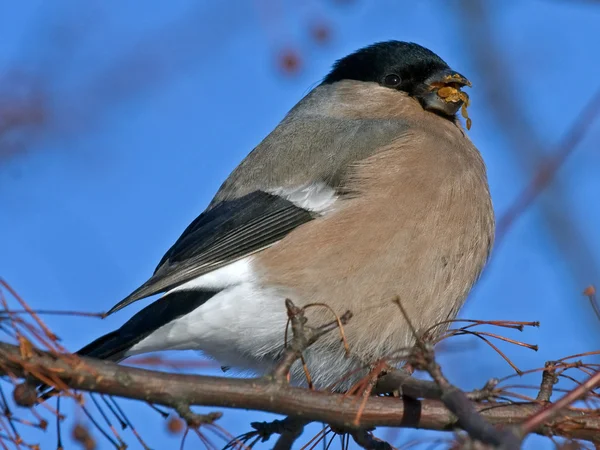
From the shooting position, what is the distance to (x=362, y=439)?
3465 millimetres

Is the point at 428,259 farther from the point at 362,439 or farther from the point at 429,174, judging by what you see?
the point at 362,439

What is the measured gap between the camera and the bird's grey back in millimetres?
4504

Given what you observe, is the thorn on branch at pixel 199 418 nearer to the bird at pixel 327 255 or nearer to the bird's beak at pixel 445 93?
the bird at pixel 327 255

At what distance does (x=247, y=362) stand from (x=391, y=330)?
2.48 feet

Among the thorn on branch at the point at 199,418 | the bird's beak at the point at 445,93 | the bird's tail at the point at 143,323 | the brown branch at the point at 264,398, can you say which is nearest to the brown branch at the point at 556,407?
the brown branch at the point at 264,398

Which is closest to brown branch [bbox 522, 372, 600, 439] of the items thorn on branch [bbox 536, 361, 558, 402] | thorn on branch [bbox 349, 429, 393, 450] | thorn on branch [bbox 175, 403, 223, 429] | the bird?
thorn on branch [bbox 536, 361, 558, 402]

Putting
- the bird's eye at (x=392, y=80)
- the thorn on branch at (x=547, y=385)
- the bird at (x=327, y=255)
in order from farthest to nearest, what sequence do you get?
the bird's eye at (x=392, y=80) → the bird at (x=327, y=255) → the thorn on branch at (x=547, y=385)

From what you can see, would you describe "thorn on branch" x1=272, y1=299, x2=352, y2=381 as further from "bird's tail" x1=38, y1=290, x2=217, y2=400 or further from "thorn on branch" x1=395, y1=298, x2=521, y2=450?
"bird's tail" x1=38, y1=290, x2=217, y2=400

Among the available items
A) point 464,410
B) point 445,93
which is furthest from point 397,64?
point 464,410

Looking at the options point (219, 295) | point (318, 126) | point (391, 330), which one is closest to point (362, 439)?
point (391, 330)

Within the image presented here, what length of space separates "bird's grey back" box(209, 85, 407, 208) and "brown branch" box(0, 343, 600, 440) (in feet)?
5.23

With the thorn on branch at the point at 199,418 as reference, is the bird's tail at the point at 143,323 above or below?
above

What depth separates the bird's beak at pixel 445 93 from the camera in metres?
5.08

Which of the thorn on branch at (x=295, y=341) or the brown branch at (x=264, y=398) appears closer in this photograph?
the brown branch at (x=264, y=398)
